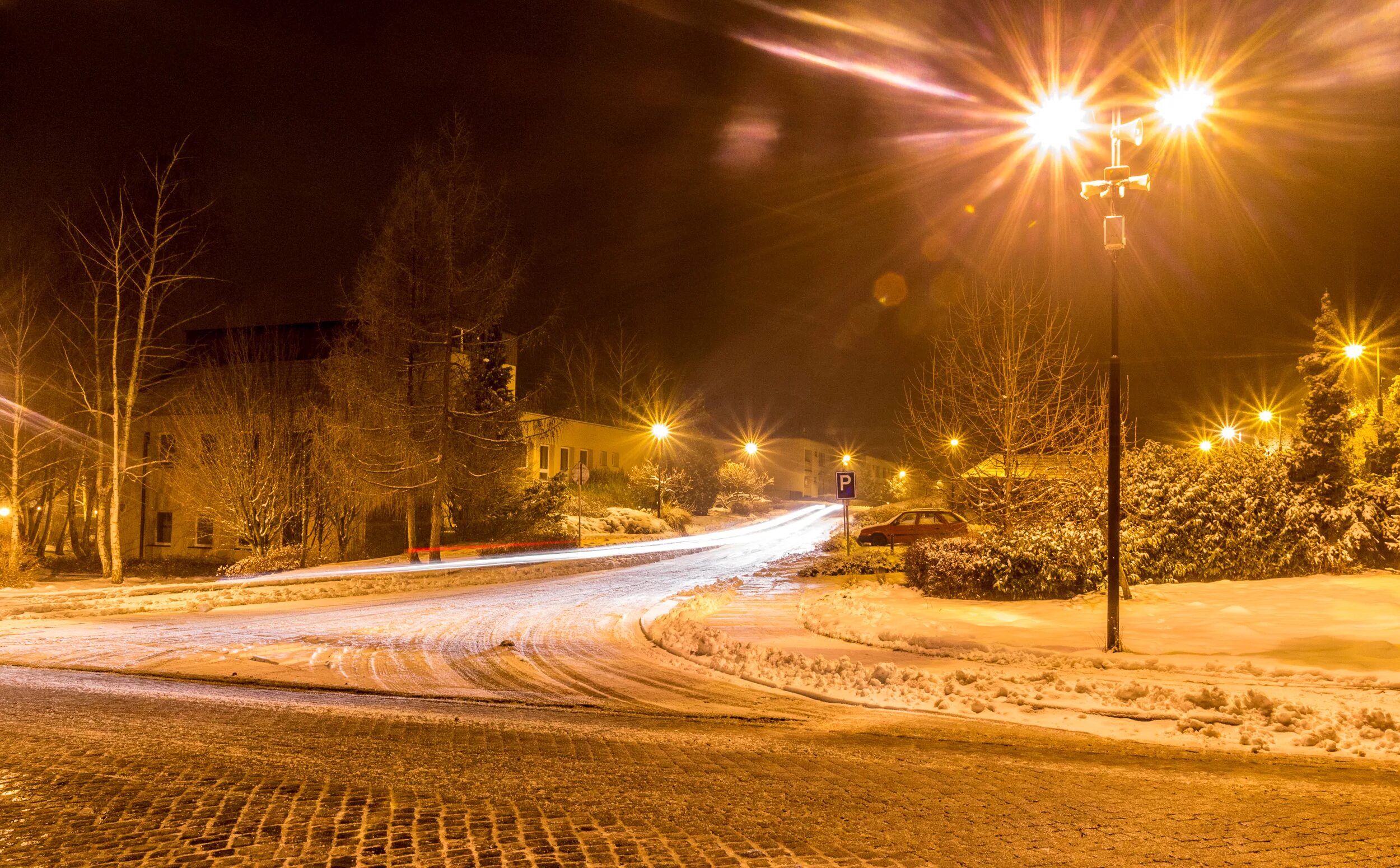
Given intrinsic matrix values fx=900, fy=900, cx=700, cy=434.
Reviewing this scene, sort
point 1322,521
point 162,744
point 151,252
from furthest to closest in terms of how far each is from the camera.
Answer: point 151,252 → point 1322,521 → point 162,744

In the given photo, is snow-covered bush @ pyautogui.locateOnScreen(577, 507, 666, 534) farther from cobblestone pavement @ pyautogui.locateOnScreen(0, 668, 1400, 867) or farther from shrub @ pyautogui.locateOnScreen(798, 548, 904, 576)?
cobblestone pavement @ pyautogui.locateOnScreen(0, 668, 1400, 867)

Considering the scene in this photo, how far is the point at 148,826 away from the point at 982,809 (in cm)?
484

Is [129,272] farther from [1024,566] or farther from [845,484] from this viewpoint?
[1024,566]

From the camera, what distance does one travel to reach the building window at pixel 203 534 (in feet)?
120

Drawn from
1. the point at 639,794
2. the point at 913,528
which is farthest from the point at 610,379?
the point at 639,794

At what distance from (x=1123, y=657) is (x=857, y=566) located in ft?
41.3

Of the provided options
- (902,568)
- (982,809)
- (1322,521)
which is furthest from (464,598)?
(1322,521)

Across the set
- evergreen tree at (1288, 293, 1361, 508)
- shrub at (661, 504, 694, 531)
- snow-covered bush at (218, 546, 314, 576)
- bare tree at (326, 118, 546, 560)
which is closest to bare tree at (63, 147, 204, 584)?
snow-covered bush at (218, 546, 314, 576)

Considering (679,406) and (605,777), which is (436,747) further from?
(679,406)

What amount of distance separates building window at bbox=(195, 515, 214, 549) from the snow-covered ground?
27.7 m

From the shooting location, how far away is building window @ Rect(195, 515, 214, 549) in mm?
36438

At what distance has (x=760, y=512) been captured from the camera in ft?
203

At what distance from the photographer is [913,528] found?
32.5m

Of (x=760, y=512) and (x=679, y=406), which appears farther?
(x=679, y=406)
